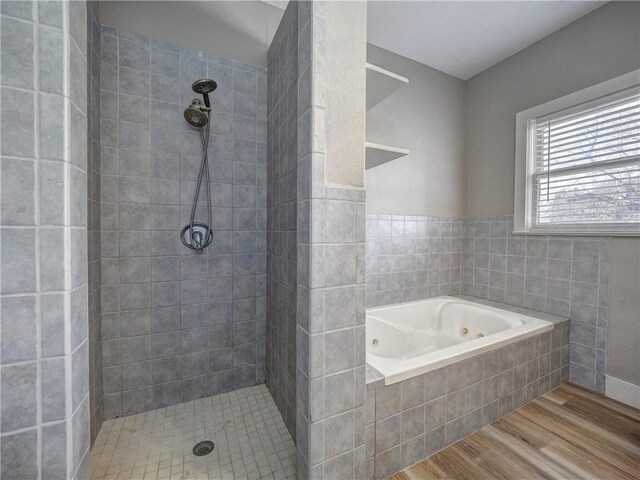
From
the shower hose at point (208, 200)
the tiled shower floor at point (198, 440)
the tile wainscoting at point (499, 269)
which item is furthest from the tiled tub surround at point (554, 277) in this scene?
the shower hose at point (208, 200)

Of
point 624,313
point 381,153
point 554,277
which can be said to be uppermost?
point 381,153

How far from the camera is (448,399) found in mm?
1366

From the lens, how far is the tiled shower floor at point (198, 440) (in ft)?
3.96

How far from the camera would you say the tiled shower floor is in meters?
1.21

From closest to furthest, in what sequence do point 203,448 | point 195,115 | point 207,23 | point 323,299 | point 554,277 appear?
point 323,299
point 203,448
point 195,115
point 207,23
point 554,277

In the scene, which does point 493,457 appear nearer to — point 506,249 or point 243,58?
point 506,249

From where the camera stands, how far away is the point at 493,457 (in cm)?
132

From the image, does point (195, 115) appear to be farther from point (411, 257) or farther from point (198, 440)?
point (411, 257)

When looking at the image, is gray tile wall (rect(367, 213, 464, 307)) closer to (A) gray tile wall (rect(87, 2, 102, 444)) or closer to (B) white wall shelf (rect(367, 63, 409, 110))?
(B) white wall shelf (rect(367, 63, 409, 110))

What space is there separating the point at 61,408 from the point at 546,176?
121 inches

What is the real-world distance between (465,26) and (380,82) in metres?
0.95

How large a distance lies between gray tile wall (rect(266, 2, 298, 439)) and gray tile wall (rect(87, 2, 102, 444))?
35.8 inches

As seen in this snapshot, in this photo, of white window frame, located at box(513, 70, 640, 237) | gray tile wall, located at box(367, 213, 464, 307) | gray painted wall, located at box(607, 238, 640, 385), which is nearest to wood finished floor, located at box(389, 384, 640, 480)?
gray painted wall, located at box(607, 238, 640, 385)

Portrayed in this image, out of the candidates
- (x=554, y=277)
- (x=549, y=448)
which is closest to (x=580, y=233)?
(x=554, y=277)
